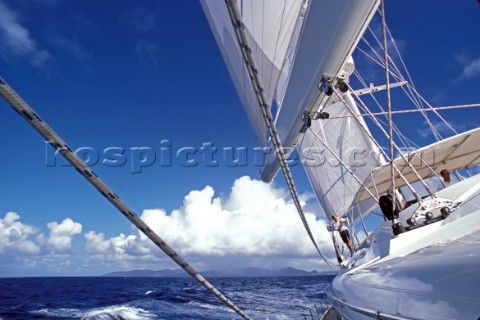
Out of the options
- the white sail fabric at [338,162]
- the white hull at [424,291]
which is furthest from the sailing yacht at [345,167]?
the white sail fabric at [338,162]

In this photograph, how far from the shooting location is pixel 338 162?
10.3 m

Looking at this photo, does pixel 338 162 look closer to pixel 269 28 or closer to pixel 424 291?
pixel 269 28

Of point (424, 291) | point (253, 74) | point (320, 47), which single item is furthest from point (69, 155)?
point (320, 47)

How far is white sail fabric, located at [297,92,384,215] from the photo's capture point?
952cm

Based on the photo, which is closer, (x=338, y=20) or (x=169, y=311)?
(x=338, y=20)

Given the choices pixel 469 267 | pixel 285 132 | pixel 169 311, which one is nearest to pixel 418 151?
pixel 285 132

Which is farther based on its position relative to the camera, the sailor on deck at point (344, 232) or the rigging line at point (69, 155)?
the sailor on deck at point (344, 232)

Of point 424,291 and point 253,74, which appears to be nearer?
point 424,291

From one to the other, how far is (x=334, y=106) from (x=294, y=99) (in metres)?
9.36

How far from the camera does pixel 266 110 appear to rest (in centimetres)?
223

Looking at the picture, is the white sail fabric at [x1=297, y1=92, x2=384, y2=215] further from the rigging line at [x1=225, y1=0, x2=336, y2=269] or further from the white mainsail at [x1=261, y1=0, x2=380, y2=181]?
the rigging line at [x1=225, y1=0, x2=336, y2=269]

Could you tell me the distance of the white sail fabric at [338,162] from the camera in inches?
375

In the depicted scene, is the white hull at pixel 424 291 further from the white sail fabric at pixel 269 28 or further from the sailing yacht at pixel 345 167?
the white sail fabric at pixel 269 28

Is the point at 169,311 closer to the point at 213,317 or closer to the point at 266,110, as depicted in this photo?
the point at 213,317
